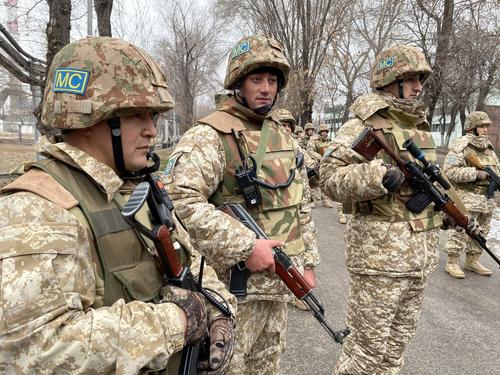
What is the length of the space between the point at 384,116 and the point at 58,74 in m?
2.13

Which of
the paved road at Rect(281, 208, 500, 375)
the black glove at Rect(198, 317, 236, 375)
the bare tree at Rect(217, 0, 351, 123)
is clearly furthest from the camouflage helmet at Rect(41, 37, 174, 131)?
the bare tree at Rect(217, 0, 351, 123)

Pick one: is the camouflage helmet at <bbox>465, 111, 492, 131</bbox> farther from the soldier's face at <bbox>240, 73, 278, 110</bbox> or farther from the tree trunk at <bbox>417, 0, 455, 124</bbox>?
the tree trunk at <bbox>417, 0, 455, 124</bbox>

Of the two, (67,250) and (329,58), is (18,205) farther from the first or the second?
(329,58)

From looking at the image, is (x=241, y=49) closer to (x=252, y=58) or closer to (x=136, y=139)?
(x=252, y=58)

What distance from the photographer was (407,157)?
2639 mm

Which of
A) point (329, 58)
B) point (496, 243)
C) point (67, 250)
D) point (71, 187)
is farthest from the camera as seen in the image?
point (329, 58)

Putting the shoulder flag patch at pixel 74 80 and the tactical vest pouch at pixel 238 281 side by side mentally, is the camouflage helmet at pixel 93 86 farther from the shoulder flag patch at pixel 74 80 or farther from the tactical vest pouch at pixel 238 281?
the tactical vest pouch at pixel 238 281

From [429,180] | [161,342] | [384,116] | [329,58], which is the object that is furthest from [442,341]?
[329,58]

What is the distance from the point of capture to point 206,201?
6.26 feet

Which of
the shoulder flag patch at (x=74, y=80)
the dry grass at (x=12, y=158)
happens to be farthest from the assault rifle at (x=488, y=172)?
the dry grass at (x=12, y=158)

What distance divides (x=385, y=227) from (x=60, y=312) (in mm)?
2120

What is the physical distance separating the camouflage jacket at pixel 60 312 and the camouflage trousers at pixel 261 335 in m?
1.01

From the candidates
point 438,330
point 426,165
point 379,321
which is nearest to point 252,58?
point 426,165

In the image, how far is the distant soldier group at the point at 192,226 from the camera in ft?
3.27
